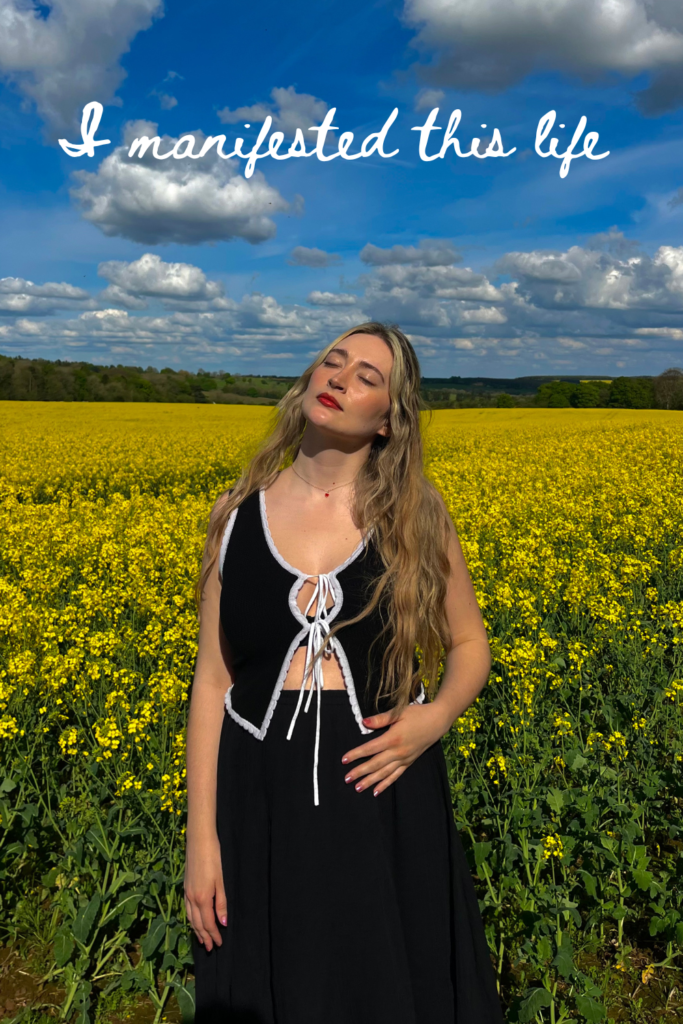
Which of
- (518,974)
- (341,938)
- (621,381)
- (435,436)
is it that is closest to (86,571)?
(518,974)

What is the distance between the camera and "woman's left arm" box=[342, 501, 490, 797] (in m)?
1.70

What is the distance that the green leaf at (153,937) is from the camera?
2699mm

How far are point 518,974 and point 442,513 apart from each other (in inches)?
84.3

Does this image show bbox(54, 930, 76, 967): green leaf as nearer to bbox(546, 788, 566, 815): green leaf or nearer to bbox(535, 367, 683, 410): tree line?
bbox(546, 788, 566, 815): green leaf

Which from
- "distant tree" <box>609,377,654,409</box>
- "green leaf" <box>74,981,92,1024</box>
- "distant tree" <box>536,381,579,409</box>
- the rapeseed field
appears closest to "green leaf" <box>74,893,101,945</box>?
the rapeseed field

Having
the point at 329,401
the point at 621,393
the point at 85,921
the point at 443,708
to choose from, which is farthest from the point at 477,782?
the point at 621,393

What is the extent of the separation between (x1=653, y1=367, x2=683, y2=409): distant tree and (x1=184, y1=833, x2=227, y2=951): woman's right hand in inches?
2136

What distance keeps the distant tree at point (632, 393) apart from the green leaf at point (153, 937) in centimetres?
5497

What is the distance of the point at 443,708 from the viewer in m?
1.83

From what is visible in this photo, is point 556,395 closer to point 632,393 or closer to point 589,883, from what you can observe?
point 632,393

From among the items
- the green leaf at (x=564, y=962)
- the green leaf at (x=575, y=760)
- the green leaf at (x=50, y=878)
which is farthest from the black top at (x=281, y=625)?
the green leaf at (x=575, y=760)

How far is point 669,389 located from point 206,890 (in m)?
54.8

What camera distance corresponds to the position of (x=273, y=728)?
5.78ft

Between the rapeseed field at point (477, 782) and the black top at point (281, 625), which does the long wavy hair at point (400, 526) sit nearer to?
the black top at point (281, 625)
